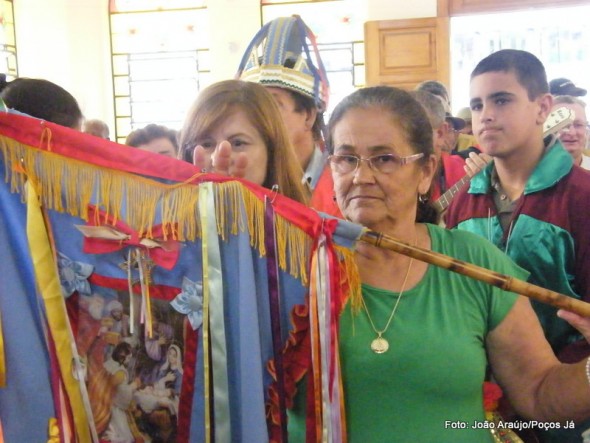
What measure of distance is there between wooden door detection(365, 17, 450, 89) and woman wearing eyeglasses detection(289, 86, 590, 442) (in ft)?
18.3

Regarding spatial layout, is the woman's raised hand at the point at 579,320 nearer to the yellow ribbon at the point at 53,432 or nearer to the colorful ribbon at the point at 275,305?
the colorful ribbon at the point at 275,305

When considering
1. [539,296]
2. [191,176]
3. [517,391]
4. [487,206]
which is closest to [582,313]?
[539,296]

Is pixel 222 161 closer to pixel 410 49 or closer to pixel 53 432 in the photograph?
pixel 53 432

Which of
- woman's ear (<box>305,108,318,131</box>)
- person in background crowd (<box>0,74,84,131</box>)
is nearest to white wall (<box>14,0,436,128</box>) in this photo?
woman's ear (<box>305,108,318,131</box>)

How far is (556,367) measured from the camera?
1.29m

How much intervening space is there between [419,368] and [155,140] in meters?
2.27

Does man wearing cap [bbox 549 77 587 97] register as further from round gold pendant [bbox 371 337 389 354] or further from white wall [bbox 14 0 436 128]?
white wall [bbox 14 0 436 128]

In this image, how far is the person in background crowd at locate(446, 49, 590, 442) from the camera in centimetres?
155

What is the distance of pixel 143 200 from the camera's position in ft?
4.04

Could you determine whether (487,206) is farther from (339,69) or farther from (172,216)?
(339,69)

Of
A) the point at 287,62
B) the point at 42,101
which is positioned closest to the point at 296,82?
the point at 287,62

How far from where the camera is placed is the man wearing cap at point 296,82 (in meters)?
2.07

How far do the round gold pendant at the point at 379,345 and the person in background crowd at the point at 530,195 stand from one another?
0.51 metres

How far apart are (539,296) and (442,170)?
1.33m
